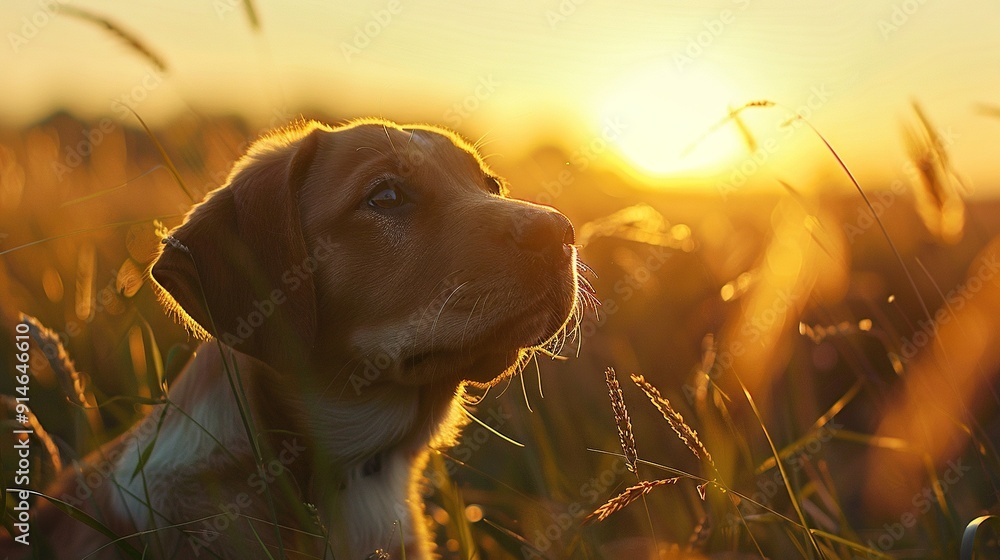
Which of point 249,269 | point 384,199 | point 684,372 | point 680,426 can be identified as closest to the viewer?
point 680,426

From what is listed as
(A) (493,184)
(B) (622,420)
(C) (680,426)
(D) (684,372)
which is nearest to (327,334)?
(A) (493,184)

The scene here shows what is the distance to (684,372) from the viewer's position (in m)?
5.56

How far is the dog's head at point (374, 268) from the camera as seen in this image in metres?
2.79

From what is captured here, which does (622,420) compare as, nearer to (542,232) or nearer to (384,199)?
(542,232)

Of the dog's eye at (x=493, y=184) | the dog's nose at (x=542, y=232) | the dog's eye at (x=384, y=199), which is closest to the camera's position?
the dog's nose at (x=542, y=232)

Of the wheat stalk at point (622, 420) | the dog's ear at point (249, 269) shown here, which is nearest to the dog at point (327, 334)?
the dog's ear at point (249, 269)

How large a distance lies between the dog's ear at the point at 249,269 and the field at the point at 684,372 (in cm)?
14

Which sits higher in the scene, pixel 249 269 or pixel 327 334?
pixel 249 269

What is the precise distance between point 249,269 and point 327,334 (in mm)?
384

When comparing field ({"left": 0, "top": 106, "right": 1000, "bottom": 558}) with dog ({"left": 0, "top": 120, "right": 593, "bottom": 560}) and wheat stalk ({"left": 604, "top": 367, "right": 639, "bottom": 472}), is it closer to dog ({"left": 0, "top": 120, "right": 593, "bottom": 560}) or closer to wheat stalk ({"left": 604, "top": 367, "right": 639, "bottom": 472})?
wheat stalk ({"left": 604, "top": 367, "right": 639, "bottom": 472})

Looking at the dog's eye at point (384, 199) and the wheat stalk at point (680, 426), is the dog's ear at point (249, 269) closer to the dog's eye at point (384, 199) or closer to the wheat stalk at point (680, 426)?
the dog's eye at point (384, 199)

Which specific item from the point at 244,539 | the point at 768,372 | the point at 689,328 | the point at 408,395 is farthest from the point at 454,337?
the point at 689,328

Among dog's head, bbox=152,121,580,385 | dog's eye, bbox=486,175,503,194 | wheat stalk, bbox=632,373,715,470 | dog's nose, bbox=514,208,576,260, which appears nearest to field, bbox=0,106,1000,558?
wheat stalk, bbox=632,373,715,470

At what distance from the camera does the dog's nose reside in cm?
283
